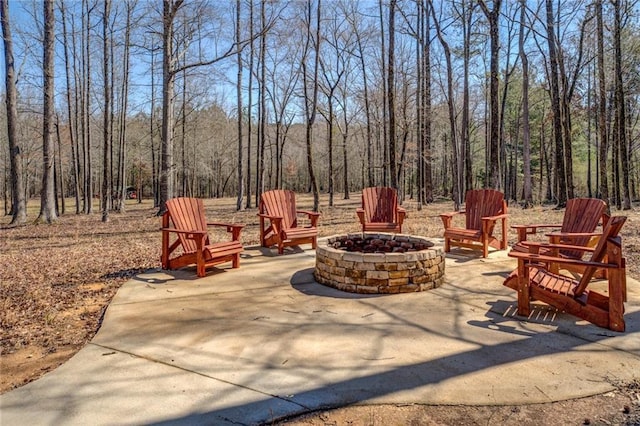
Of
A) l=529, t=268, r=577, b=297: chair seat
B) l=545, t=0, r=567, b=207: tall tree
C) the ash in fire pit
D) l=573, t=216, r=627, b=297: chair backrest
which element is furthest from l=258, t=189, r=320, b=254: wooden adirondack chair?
l=545, t=0, r=567, b=207: tall tree

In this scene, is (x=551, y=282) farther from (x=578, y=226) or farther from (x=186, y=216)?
(x=186, y=216)

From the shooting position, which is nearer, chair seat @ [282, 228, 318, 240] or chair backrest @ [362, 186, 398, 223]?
chair seat @ [282, 228, 318, 240]

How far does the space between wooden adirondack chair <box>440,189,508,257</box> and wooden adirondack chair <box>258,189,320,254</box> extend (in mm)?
2081

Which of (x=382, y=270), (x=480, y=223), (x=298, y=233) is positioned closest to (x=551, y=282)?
(x=382, y=270)

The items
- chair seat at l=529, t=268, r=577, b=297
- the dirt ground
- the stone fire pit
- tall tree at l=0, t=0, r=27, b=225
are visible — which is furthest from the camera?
tall tree at l=0, t=0, r=27, b=225

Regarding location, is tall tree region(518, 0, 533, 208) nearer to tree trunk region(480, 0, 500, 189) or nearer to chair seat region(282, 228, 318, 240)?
tree trunk region(480, 0, 500, 189)

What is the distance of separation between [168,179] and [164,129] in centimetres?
123

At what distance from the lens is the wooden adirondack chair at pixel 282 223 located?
19.1ft

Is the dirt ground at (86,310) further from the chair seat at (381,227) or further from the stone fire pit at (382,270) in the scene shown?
the stone fire pit at (382,270)

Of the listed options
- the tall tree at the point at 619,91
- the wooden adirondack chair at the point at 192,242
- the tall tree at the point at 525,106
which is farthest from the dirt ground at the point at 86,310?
the tall tree at the point at 525,106

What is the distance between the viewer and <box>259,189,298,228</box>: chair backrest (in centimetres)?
609

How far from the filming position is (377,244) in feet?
15.7

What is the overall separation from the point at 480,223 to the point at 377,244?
7.11 ft

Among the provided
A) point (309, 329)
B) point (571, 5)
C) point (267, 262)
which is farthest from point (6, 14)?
point (571, 5)
